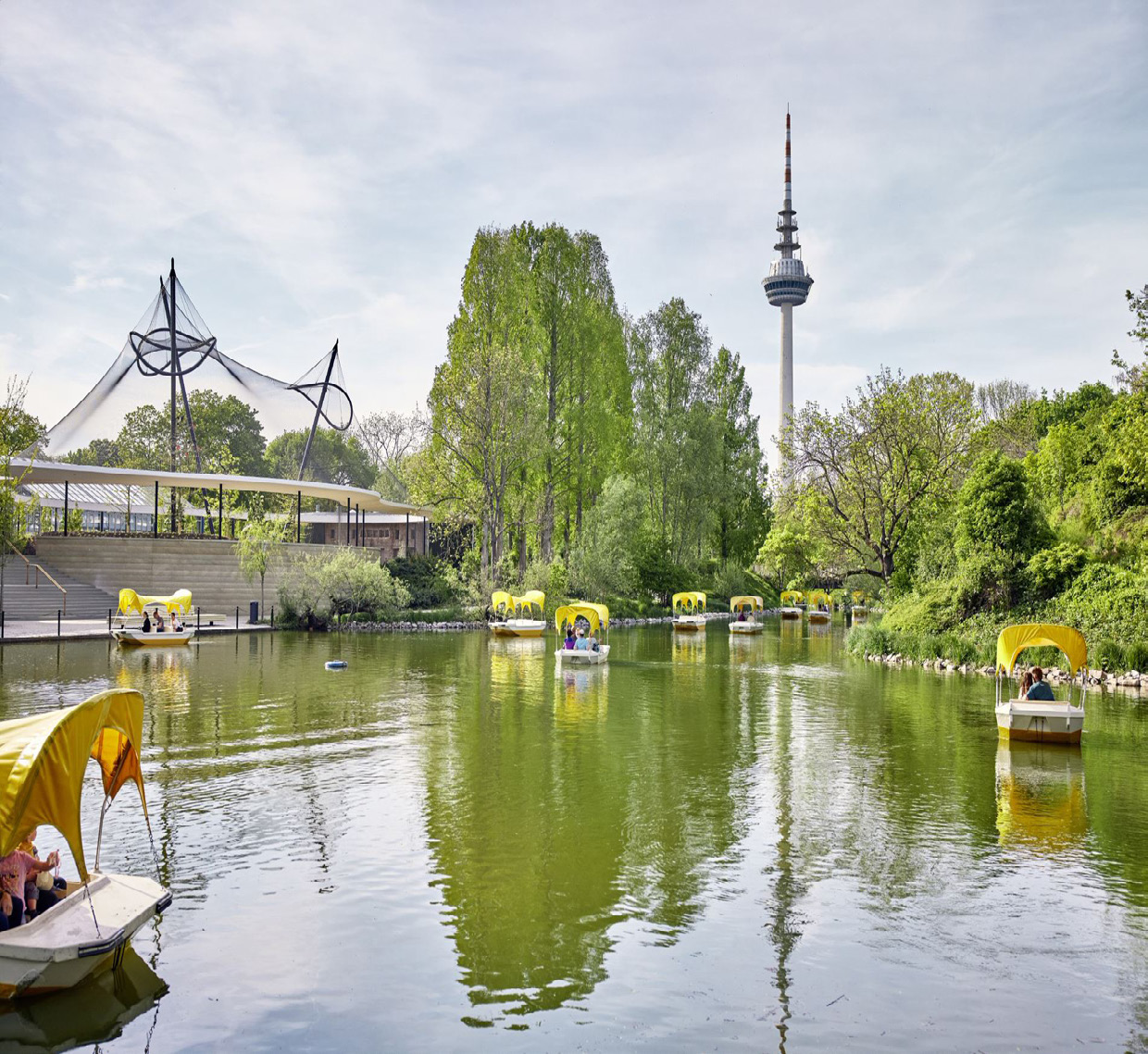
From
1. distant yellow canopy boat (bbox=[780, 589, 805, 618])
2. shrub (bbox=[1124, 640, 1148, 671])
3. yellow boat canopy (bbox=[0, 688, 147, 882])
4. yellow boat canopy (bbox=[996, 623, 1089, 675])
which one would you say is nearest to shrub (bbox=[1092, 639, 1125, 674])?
shrub (bbox=[1124, 640, 1148, 671])

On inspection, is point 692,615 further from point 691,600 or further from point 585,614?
point 585,614

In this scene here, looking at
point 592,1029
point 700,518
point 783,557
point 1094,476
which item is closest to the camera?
point 592,1029

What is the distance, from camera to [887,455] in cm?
4281

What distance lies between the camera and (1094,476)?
123 feet

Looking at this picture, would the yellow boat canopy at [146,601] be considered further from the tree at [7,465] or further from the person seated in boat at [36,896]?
the person seated in boat at [36,896]

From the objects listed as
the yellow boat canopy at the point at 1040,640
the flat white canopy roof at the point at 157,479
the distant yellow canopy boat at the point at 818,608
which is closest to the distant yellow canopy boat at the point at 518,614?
the flat white canopy roof at the point at 157,479

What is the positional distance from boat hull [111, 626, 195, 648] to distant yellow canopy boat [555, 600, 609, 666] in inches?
589

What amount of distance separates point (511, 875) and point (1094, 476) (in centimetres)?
3417

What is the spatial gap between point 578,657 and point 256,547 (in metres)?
24.6

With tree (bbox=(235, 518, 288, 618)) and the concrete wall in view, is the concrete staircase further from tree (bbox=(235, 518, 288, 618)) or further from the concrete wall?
tree (bbox=(235, 518, 288, 618))

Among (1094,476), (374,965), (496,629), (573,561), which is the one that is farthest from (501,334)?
(374,965)

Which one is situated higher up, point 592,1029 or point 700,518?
point 700,518

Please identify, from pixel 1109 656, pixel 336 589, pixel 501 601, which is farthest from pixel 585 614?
pixel 1109 656

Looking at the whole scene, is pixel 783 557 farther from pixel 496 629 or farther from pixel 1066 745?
pixel 1066 745
